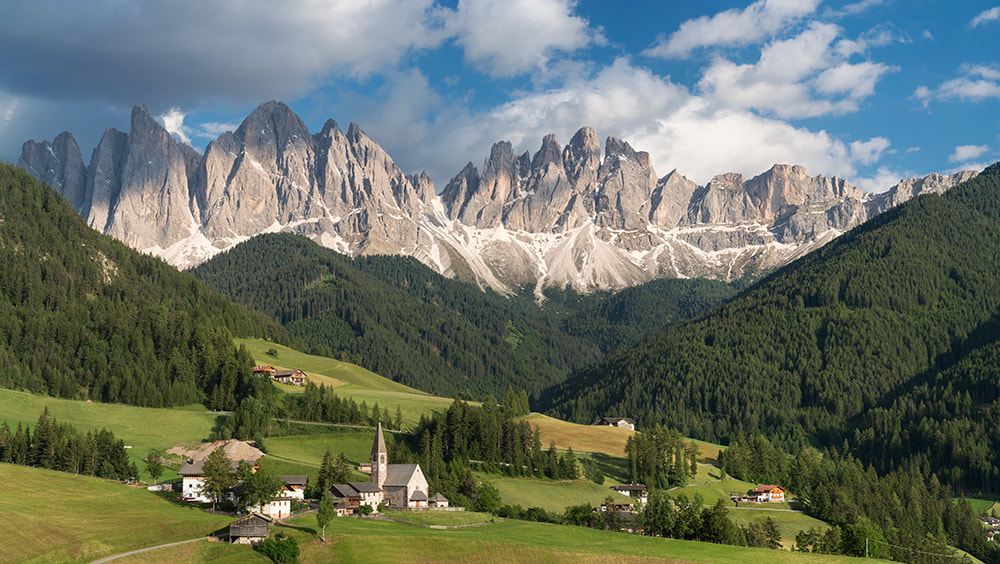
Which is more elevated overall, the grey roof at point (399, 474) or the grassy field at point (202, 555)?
the grey roof at point (399, 474)

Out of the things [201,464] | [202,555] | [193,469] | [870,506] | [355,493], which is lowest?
[202,555]

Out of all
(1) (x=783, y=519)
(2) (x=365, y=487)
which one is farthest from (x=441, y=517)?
(1) (x=783, y=519)

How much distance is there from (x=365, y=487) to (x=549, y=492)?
3818 centimetres

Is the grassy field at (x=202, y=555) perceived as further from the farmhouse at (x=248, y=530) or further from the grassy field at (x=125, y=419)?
the grassy field at (x=125, y=419)

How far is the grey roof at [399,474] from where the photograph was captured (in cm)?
12379

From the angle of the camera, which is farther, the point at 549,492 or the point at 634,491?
the point at 634,491

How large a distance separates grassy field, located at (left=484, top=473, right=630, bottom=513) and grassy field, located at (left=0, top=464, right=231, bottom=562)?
51.2 meters

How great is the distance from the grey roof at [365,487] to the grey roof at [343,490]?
4.28 ft

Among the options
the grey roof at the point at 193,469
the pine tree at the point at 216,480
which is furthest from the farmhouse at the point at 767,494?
the pine tree at the point at 216,480

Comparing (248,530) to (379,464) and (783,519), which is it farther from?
(783,519)

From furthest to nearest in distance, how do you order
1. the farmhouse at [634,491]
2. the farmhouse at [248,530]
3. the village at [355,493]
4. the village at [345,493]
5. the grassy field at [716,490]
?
the grassy field at [716,490], the farmhouse at [634,491], the village at [355,493], the village at [345,493], the farmhouse at [248,530]

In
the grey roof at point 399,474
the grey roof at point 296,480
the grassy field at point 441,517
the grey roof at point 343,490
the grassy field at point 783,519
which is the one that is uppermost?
the grey roof at point 399,474

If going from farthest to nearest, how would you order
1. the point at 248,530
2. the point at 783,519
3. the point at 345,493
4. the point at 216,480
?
the point at 783,519 < the point at 345,493 < the point at 216,480 < the point at 248,530

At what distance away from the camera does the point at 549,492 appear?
484 ft
